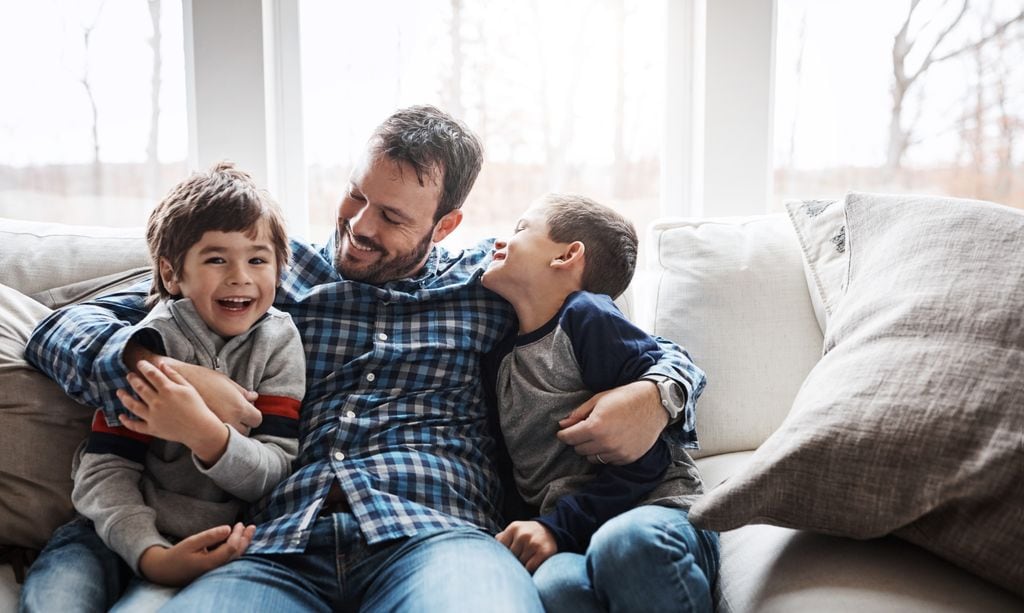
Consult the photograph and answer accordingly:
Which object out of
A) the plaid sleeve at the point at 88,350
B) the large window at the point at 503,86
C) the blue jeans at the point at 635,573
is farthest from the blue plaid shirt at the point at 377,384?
the large window at the point at 503,86

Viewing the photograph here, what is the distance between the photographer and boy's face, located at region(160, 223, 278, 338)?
4.35 feet

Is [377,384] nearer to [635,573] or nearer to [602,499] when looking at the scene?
[602,499]

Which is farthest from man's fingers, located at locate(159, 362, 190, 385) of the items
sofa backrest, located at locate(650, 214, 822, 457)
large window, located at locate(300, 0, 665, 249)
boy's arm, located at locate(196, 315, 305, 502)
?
large window, located at locate(300, 0, 665, 249)

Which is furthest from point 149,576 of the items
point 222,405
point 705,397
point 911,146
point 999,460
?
point 911,146

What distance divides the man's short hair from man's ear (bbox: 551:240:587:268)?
235 mm

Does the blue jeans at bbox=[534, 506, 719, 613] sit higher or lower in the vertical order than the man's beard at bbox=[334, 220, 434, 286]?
lower

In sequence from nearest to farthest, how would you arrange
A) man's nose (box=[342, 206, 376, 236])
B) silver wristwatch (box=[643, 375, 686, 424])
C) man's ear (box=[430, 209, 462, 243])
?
silver wristwatch (box=[643, 375, 686, 424])
man's nose (box=[342, 206, 376, 236])
man's ear (box=[430, 209, 462, 243])

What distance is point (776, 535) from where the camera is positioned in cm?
121

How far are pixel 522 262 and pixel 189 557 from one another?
2.32 feet

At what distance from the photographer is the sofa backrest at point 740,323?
1.62 m

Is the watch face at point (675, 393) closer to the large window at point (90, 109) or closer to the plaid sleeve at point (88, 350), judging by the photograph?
the plaid sleeve at point (88, 350)

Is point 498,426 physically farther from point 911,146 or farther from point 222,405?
point 911,146

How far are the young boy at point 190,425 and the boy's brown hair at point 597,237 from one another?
1.60 ft

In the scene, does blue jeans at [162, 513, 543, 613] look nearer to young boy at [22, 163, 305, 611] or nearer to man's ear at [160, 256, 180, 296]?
young boy at [22, 163, 305, 611]
